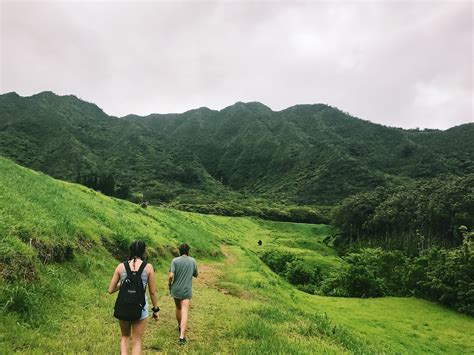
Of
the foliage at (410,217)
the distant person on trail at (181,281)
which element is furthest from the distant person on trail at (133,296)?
the foliage at (410,217)

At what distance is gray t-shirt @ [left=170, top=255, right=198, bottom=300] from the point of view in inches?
441

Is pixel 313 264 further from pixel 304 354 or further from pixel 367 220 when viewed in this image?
pixel 367 220

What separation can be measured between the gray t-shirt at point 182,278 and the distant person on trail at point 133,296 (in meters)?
3.08

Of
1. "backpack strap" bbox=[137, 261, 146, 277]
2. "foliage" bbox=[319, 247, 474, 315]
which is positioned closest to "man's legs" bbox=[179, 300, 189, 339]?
"backpack strap" bbox=[137, 261, 146, 277]

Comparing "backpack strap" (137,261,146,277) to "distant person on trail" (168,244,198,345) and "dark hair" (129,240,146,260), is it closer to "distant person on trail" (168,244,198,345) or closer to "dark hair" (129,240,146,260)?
"dark hair" (129,240,146,260)

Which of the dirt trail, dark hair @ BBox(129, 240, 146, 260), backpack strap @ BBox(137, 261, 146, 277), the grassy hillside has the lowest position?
the dirt trail

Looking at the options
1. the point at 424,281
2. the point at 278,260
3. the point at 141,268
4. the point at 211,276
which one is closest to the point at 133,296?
the point at 141,268

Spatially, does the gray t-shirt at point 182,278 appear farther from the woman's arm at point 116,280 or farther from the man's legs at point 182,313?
the woman's arm at point 116,280

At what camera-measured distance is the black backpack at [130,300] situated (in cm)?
763

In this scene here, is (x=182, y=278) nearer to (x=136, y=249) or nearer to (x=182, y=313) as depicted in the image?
(x=182, y=313)

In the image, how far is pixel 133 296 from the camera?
7.67 metres

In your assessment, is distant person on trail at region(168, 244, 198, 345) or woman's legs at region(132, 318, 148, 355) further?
distant person on trail at region(168, 244, 198, 345)

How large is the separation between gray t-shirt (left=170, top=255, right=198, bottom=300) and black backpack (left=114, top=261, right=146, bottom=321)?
351 centimetres

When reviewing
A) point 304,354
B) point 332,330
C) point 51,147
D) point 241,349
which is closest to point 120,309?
point 241,349
